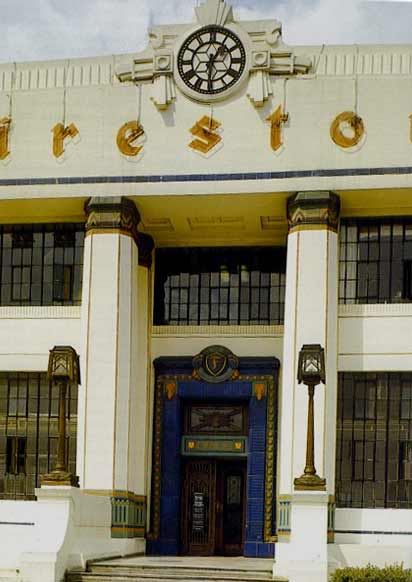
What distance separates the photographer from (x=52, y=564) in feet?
85.4

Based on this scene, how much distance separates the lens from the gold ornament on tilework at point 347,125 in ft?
97.1

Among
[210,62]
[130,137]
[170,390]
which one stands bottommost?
[170,390]

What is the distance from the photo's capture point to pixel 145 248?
32.5 meters

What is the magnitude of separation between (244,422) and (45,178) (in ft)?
24.4

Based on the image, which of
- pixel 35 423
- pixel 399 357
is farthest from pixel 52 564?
pixel 399 357

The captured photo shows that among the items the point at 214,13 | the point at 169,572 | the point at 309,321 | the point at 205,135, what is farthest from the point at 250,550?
the point at 214,13

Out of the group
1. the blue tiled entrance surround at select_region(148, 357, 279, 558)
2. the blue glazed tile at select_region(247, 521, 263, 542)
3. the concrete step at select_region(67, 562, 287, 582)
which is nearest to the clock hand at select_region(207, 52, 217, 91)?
the blue tiled entrance surround at select_region(148, 357, 279, 558)

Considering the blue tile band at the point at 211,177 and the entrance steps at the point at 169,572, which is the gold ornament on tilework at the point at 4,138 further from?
the entrance steps at the point at 169,572

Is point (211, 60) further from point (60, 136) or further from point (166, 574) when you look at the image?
point (166, 574)

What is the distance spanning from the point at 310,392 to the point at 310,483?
1.81 metres

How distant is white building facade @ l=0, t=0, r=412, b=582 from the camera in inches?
1158

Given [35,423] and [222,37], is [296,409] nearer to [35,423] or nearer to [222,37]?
[35,423]

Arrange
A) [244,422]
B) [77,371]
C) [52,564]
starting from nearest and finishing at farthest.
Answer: [52,564] → [77,371] → [244,422]

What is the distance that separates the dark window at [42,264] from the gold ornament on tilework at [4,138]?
84.1 inches
